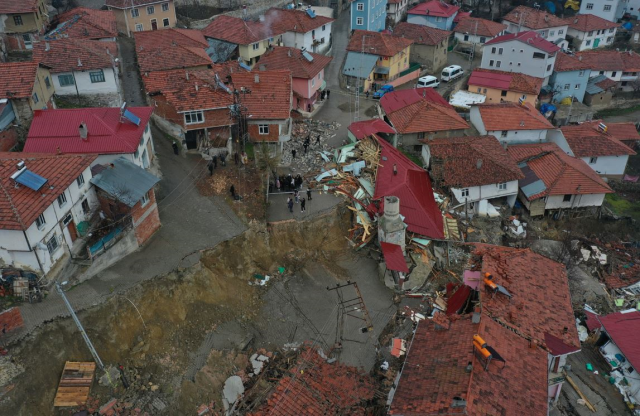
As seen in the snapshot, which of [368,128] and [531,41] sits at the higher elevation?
[531,41]

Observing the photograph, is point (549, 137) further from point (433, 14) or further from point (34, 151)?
point (34, 151)

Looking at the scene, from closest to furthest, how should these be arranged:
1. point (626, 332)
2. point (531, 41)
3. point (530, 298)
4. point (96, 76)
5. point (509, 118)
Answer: point (530, 298), point (626, 332), point (96, 76), point (509, 118), point (531, 41)

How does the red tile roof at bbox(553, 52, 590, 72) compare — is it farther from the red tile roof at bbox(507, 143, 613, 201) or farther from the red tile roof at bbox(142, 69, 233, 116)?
the red tile roof at bbox(142, 69, 233, 116)

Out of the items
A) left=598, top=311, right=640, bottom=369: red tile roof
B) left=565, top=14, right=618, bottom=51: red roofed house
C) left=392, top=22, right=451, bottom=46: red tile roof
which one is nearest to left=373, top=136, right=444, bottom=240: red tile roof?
left=598, top=311, right=640, bottom=369: red tile roof

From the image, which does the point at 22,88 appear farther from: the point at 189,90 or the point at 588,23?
the point at 588,23

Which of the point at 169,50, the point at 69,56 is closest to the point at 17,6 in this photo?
the point at 69,56

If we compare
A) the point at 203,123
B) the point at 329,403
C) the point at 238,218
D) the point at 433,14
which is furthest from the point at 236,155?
the point at 433,14

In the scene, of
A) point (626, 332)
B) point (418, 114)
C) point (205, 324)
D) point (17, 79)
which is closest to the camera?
point (205, 324)
